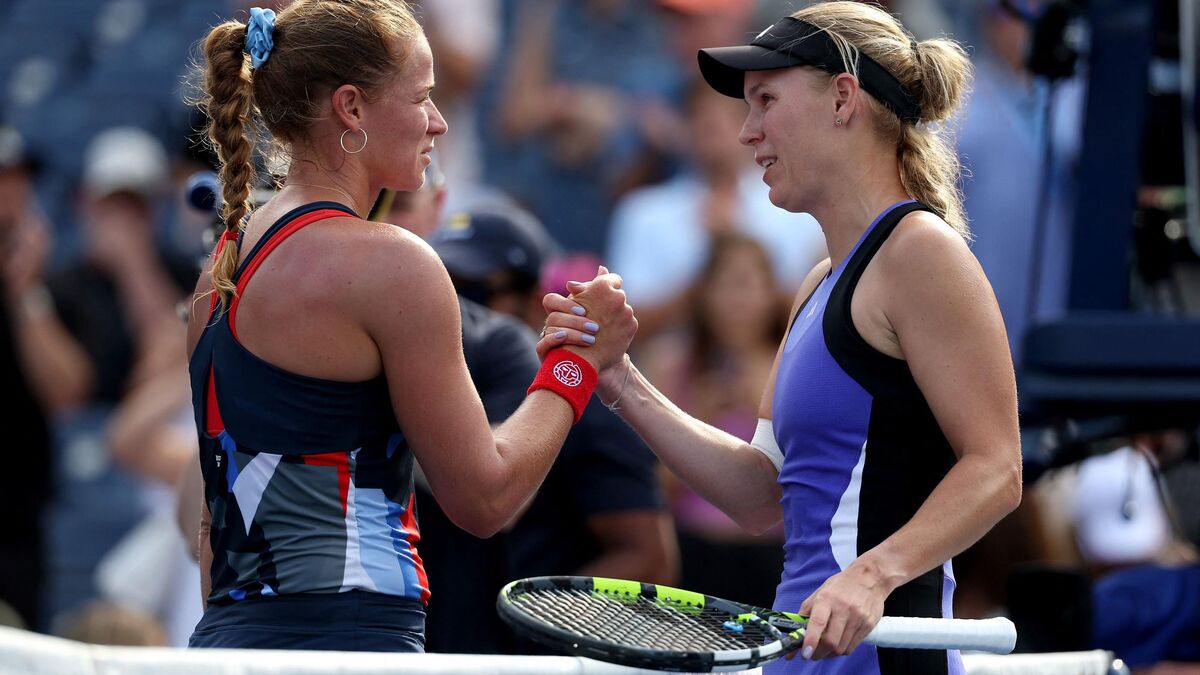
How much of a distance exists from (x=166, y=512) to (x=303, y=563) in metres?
3.83

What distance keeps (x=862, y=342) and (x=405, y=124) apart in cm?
76

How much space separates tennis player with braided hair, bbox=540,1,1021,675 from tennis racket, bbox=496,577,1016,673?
0.07 m

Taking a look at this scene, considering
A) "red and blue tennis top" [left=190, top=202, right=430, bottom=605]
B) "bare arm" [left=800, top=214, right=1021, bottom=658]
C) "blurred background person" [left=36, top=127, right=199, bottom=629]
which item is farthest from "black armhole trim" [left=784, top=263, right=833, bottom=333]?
"blurred background person" [left=36, top=127, right=199, bottom=629]

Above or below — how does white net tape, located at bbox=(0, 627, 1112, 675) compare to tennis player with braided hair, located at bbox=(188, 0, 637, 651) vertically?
below

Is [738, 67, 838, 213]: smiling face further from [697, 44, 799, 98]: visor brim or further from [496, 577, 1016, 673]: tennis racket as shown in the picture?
[496, 577, 1016, 673]: tennis racket

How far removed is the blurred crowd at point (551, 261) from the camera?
4160 millimetres

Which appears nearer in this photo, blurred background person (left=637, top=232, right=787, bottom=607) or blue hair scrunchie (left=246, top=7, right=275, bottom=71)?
blue hair scrunchie (left=246, top=7, right=275, bottom=71)

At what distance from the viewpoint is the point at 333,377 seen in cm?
217

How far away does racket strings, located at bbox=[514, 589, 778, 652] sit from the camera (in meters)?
2.05

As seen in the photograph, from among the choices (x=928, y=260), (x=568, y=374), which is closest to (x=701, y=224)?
(x=568, y=374)

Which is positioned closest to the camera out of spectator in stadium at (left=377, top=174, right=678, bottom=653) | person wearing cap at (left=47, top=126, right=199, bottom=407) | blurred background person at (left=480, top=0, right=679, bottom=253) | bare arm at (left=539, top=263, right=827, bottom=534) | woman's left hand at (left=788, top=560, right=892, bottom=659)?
woman's left hand at (left=788, top=560, right=892, bottom=659)

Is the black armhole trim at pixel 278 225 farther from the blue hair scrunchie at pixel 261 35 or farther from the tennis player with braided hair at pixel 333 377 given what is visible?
the blue hair scrunchie at pixel 261 35

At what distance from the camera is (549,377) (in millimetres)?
2447

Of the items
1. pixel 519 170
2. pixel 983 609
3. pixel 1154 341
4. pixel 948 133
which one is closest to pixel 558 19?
pixel 519 170
